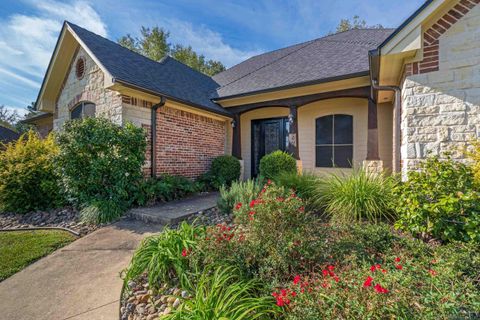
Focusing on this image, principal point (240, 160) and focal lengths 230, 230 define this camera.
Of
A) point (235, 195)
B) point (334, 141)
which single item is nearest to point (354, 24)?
point (334, 141)

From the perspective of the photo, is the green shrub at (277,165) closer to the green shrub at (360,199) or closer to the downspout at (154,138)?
the green shrub at (360,199)

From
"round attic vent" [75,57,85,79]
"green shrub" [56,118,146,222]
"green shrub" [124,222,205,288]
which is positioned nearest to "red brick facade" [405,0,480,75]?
"green shrub" [124,222,205,288]

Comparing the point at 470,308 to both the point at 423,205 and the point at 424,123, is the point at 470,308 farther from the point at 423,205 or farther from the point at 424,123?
the point at 424,123

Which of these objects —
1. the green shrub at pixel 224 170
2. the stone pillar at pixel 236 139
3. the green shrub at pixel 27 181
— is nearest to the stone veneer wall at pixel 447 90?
the green shrub at pixel 224 170

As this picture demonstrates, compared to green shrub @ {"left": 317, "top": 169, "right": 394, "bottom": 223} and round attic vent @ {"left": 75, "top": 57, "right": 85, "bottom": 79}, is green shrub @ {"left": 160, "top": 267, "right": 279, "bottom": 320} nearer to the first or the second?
green shrub @ {"left": 317, "top": 169, "right": 394, "bottom": 223}

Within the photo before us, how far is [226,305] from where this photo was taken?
5.51 feet

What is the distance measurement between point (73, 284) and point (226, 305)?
6.83 feet

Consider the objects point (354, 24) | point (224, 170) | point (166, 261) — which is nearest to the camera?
point (166, 261)

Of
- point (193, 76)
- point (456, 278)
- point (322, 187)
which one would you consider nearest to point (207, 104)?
point (193, 76)

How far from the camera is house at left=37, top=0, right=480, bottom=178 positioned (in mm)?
3494

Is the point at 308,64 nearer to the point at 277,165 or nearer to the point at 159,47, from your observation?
the point at 277,165

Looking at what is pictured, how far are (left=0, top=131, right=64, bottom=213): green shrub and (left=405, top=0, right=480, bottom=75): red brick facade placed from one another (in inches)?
308

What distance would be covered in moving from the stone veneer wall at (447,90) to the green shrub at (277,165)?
3094 mm

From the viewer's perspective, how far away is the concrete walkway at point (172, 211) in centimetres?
445
